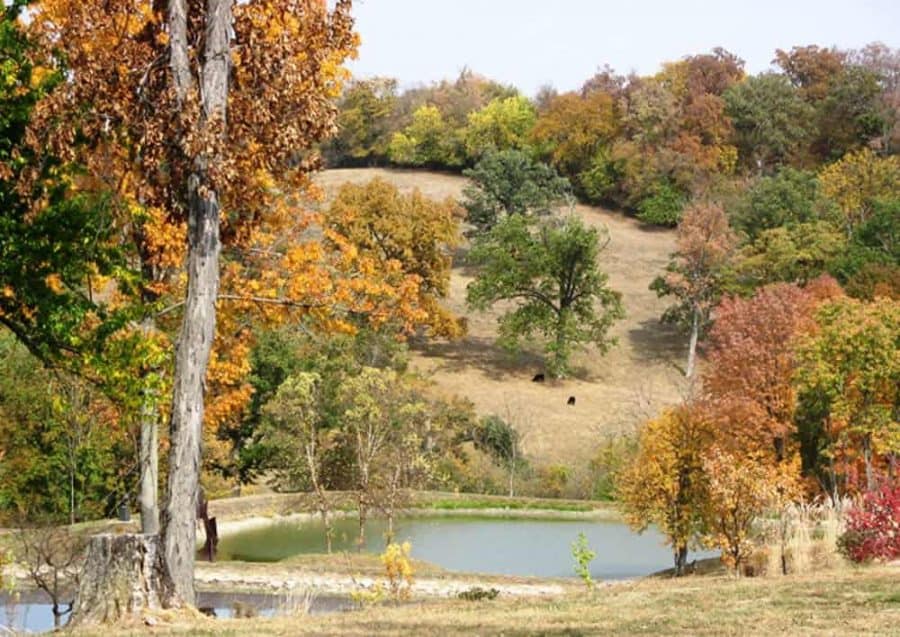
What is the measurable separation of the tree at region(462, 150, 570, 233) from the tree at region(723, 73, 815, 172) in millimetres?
15234

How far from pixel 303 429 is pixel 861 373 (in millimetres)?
12851

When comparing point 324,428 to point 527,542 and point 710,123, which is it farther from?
point 710,123

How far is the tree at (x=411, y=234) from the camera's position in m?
55.4

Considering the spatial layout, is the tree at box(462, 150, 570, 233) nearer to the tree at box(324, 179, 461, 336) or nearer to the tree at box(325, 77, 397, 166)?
the tree at box(324, 179, 461, 336)

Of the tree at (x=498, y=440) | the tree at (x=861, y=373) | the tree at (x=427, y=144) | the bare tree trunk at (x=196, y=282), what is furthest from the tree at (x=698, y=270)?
the bare tree trunk at (x=196, y=282)

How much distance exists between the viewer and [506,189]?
68.2m

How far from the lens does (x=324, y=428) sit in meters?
33.8

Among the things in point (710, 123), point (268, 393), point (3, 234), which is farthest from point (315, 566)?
point (710, 123)

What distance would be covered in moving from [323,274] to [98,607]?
5.38 metres

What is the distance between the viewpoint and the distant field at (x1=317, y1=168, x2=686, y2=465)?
1882 inches

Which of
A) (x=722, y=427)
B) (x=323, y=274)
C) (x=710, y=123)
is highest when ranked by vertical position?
(x=710, y=123)

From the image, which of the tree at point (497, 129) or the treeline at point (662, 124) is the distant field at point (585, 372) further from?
the tree at point (497, 129)

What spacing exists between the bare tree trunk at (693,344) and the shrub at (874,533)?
3825 cm

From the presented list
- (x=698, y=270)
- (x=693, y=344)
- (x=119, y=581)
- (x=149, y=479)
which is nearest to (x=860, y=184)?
(x=698, y=270)
